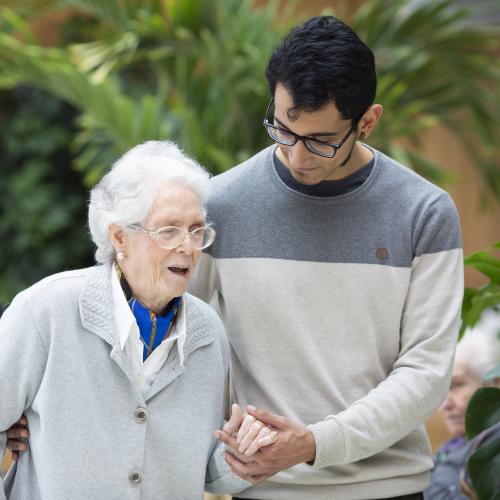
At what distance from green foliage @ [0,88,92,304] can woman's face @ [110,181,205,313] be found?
5.63 m

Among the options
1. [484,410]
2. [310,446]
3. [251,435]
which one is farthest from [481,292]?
[251,435]

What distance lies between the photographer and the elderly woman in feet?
6.45

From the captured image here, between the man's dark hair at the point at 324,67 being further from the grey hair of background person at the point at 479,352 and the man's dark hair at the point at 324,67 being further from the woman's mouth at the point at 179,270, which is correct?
the grey hair of background person at the point at 479,352

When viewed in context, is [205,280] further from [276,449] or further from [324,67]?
[324,67]

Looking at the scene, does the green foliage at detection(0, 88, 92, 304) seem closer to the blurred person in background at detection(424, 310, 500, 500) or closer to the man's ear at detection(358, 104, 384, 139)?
the blurred person in background at detection(424, 310, 500, 500)

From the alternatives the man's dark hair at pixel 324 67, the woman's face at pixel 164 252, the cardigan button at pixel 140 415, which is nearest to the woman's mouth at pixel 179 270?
the woman's face at pixel 164 252

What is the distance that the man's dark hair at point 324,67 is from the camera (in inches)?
77.4

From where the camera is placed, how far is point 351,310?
212 cm

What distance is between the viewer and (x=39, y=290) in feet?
6.57

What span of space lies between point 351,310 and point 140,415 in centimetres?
49

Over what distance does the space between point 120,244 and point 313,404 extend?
Answer: 526mm

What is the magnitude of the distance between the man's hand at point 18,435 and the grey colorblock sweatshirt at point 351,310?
18.9 inches

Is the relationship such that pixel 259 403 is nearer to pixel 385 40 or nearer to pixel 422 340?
pixel 422 340

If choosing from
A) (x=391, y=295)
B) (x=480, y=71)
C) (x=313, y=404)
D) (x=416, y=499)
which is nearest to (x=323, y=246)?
(x=391, y=295)
